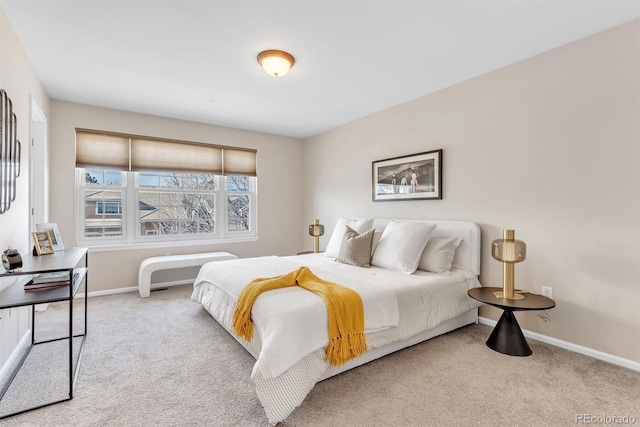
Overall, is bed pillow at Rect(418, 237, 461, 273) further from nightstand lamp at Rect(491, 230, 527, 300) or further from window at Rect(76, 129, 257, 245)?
window at Rect(76, 129, 257, 245)

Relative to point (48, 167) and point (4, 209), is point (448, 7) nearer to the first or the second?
point (4, 209)

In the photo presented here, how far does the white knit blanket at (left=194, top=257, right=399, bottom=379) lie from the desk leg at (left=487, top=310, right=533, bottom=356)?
0.91m

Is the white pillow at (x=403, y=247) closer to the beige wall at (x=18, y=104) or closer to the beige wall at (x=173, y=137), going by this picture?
the beige wall at (x=173, y=137)

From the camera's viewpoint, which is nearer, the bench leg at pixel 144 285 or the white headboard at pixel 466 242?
the white headboard at pixel 466 242

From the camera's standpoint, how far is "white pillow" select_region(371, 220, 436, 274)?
2988 millimetres

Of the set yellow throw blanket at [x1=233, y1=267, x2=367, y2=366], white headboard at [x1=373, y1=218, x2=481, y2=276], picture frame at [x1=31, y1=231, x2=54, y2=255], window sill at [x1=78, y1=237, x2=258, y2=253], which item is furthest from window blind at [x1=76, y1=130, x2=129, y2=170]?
white headboard at [x1=373, y1=218, x2=481, y2=276]

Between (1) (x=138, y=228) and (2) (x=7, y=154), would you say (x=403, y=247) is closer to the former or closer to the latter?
(2) (x=7, y=154)

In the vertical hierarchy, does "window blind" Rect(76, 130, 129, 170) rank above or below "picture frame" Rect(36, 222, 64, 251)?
above

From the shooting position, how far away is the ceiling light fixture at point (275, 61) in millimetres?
2555

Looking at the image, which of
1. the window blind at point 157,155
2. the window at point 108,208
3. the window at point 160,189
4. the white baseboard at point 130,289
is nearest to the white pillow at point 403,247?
the window at point 160,189

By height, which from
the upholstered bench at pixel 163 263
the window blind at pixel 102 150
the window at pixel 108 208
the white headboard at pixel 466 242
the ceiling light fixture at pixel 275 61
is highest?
the ceiling light fixture at pixel 275 61

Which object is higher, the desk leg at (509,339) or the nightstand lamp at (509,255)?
the nightstand lamp at (509,255)

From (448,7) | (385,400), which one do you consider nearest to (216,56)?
(448,7)

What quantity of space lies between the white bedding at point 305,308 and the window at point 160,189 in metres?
1.76
